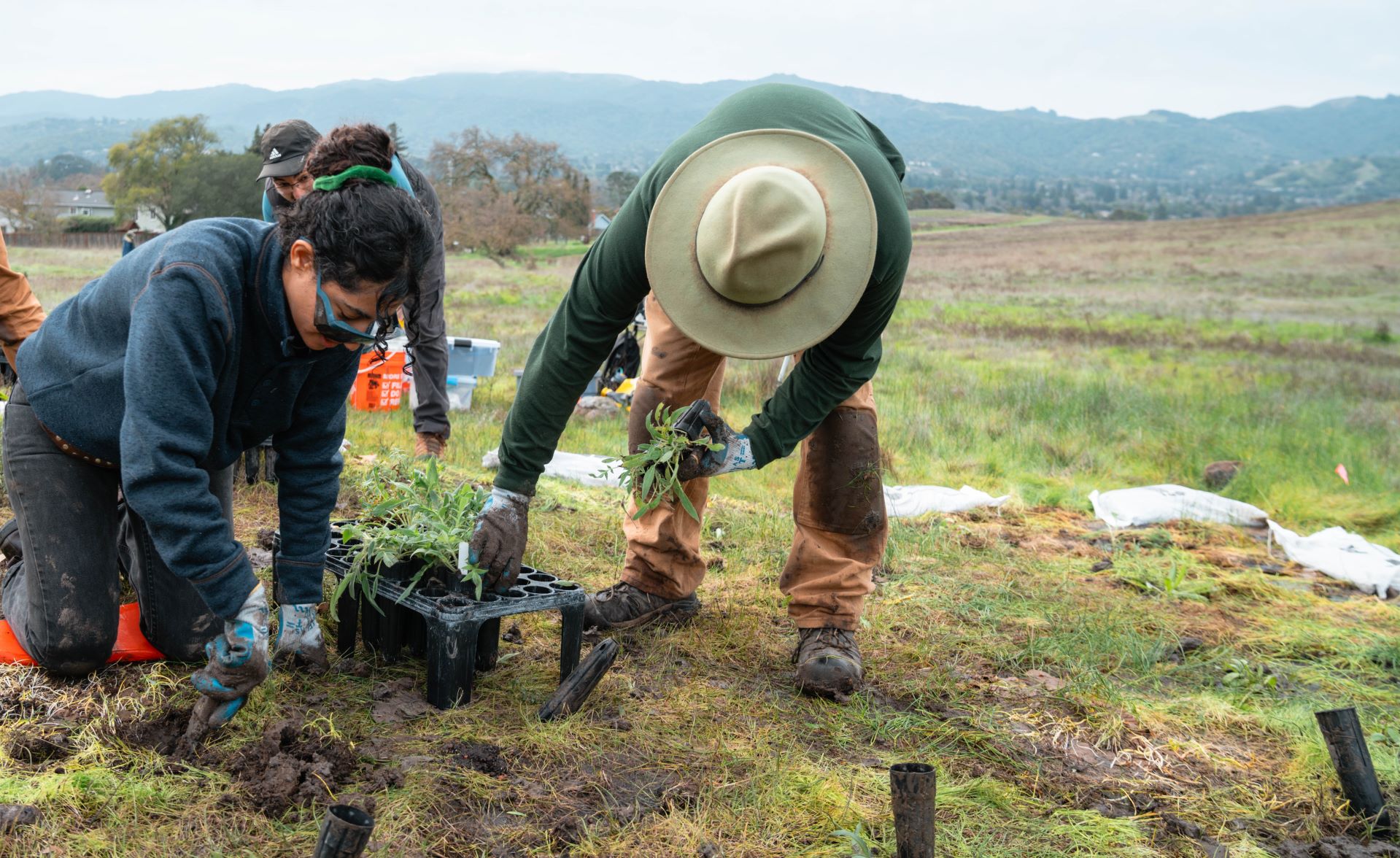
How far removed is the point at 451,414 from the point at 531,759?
4.88m

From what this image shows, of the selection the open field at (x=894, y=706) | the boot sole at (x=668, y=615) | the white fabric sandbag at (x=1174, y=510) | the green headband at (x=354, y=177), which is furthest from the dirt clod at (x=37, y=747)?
the white fabric sandbag at (x=1174, y=510)

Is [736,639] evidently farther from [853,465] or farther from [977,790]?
[977,790]

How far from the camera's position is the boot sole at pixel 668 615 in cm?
328

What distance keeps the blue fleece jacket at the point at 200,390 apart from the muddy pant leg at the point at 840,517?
1.46 metres

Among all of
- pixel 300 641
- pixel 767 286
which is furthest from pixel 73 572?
pixel 767 286

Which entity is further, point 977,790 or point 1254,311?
point 1254,311

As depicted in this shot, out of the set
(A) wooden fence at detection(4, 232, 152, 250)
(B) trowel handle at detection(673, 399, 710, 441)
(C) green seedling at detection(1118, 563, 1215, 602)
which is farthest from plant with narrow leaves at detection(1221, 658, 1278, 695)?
(A) wooden fence at detection(4, 232, 152, 250)

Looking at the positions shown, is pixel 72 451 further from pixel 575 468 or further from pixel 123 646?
pixel 575 468

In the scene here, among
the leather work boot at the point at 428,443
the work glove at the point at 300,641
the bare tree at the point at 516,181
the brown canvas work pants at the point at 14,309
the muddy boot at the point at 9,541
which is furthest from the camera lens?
the bare tree at the point at 516,181

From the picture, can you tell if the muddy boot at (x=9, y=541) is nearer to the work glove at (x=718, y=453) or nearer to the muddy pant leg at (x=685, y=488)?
the muddy pant leg at (x=685, y=488)

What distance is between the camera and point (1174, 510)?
5.34m

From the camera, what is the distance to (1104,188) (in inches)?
7283

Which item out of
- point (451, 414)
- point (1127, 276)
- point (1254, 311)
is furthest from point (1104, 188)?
point (451, 414)

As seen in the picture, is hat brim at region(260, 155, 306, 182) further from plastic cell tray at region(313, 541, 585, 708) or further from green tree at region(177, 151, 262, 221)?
green tree at region(177, 151, 262, 221)
